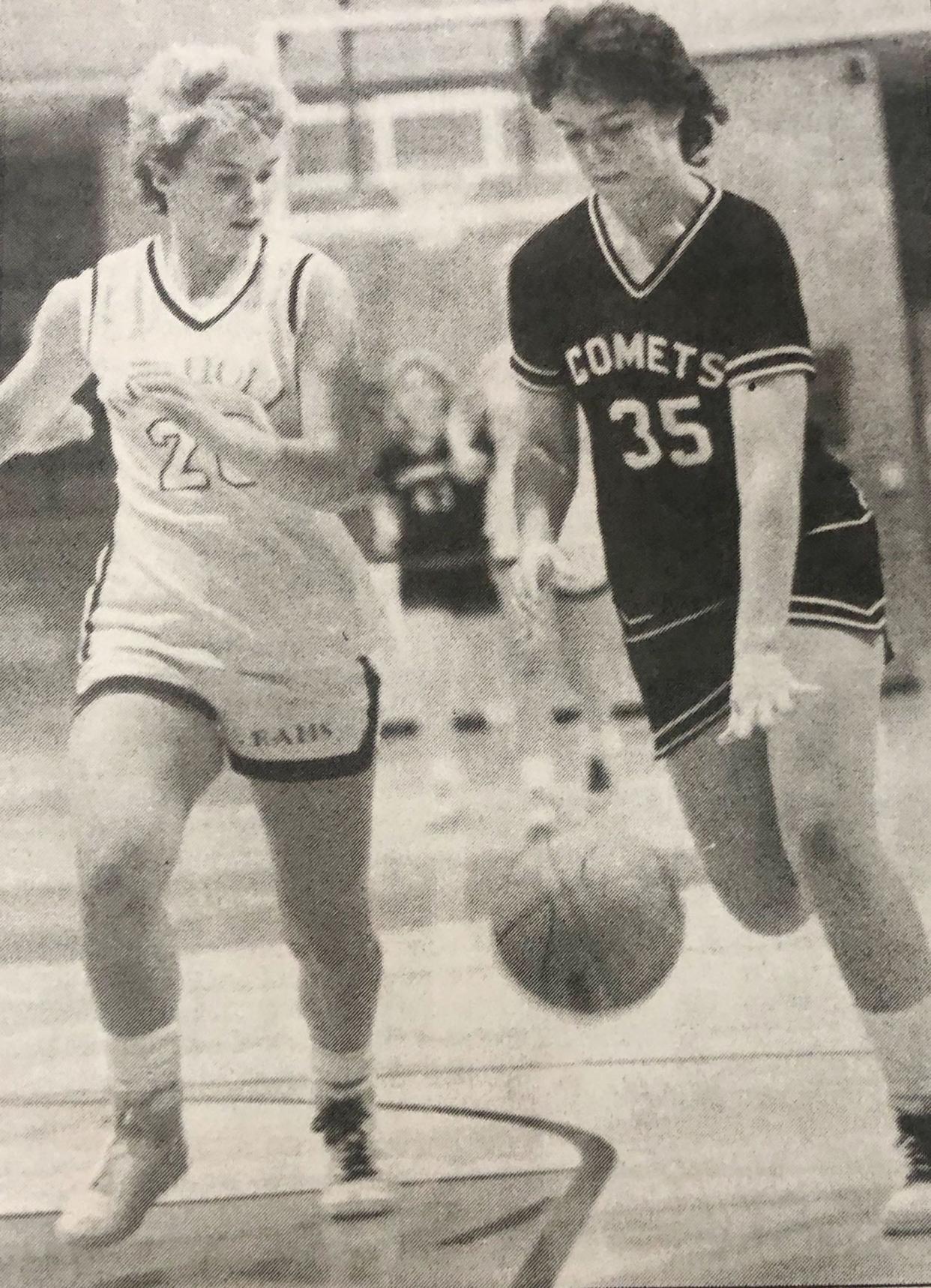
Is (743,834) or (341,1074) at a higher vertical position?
(743,834)

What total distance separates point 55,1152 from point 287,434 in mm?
1015

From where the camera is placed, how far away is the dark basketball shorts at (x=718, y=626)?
5.38 feet

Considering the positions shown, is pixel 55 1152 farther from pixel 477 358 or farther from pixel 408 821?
pixel 477 358

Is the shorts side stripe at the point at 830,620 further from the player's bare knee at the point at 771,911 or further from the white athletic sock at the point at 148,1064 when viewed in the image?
the white athletic sock at the point at 148,1064

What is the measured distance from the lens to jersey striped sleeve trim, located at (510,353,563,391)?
1.70m

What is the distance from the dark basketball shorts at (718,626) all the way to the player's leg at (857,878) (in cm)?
4

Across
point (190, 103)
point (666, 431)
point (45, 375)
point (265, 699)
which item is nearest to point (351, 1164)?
point (265, 699)

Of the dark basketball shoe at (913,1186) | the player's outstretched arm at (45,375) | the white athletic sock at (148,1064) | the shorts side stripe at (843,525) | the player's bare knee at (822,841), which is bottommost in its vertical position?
the dark basketball shoe at (913,1186)

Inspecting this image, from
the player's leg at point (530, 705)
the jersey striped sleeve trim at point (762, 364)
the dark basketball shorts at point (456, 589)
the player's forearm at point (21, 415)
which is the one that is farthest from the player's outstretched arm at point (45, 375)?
the jersey striped sleeve trim at point (762, 364)

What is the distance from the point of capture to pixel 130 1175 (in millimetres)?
1629

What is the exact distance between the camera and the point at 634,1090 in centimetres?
163

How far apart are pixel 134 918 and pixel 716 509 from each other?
0.96m

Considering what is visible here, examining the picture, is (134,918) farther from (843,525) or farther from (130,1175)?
(843,525)

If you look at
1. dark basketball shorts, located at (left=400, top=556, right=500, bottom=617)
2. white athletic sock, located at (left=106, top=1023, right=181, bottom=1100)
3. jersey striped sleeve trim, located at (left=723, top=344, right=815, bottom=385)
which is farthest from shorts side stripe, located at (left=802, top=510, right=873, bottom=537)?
white athletic sock, located at (left=106, top=1023, right=181, bottom=1100)
